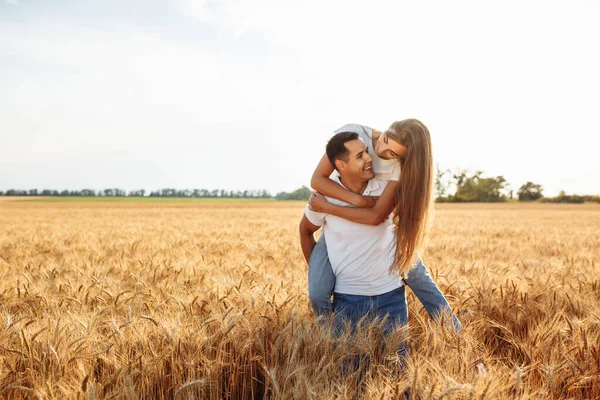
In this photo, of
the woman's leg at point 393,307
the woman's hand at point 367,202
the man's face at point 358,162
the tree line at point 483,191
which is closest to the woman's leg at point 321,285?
the woman's leg at point 393,307

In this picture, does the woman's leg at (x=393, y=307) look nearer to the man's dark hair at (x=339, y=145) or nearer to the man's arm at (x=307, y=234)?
the man's arm at (x=307, y=234)

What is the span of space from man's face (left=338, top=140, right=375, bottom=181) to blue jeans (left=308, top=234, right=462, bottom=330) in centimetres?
50

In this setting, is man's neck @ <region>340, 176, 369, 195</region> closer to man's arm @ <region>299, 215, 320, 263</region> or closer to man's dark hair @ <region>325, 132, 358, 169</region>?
man's dark hair @ <region>325, 132, 358, 169</region>

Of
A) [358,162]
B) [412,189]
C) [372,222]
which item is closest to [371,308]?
[372,222]

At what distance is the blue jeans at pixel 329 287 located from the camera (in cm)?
261

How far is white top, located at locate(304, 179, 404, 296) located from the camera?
2.62m

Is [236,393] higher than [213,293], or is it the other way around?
[213,293]

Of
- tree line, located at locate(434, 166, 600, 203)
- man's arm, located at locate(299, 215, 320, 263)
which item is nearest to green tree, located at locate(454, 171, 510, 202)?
tree line, located at locate(434, 166, 600, 203)

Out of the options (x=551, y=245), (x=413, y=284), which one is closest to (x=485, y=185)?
(x=551, y=245)

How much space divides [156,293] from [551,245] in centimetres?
650

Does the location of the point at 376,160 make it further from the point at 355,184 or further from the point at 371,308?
the point at 371,308

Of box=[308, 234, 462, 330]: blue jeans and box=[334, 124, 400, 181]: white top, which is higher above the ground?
box=[334, 124, 400, 181]: white top

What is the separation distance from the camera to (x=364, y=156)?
8.24ft

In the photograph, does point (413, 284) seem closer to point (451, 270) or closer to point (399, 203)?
point (399, 203)
